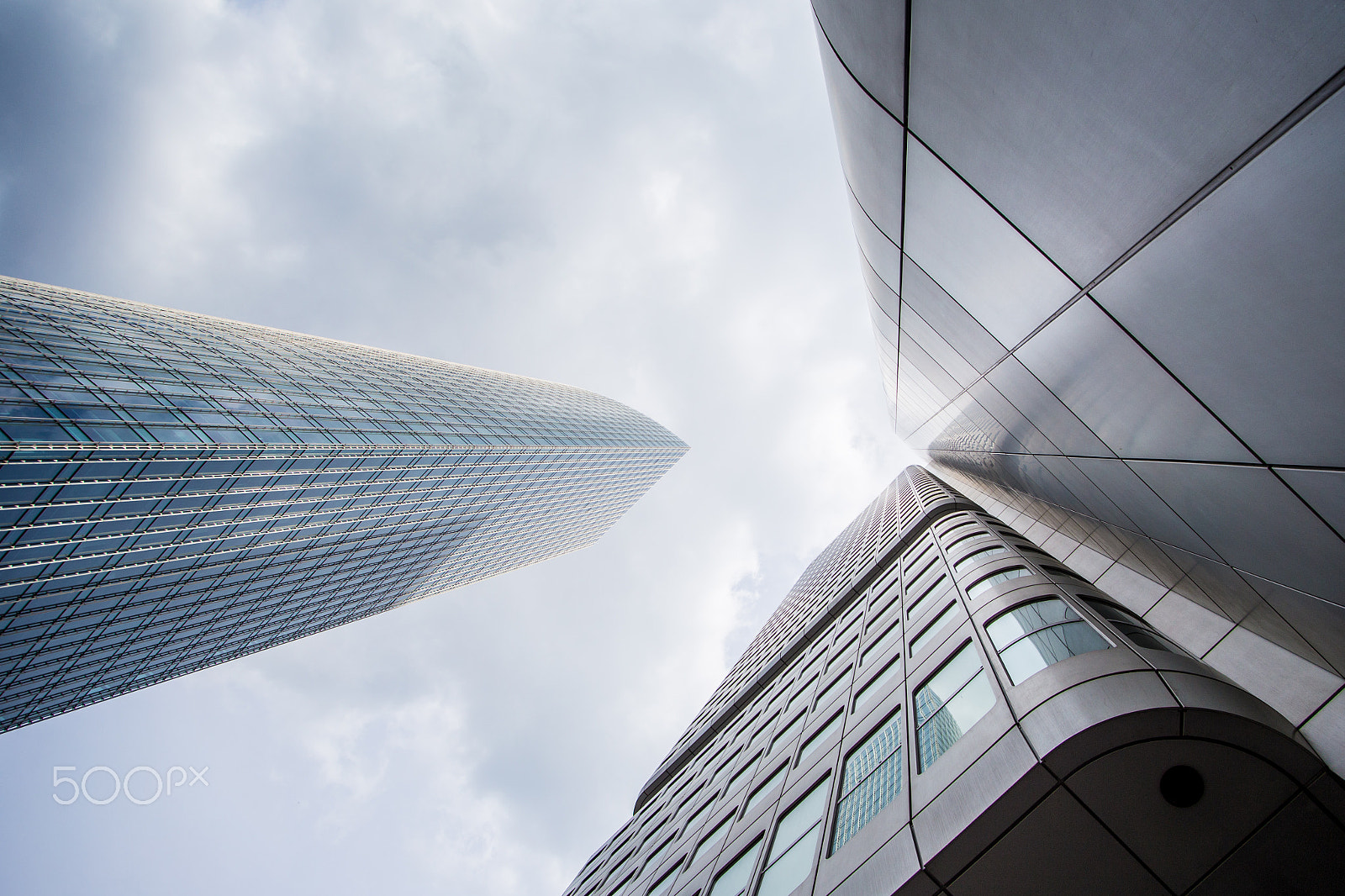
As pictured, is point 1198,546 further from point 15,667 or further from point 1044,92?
point 15,667

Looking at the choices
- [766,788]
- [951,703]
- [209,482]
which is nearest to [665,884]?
[766,788]

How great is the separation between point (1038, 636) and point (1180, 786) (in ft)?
10.8

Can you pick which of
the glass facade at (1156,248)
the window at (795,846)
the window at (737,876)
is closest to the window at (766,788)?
the window at (737,876)

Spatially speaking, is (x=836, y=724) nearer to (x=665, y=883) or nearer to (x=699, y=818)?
(x=665, y=883)

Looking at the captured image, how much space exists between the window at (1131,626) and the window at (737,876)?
277 inches

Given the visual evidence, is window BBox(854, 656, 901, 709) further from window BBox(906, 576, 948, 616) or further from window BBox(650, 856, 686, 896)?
window BBox(650, 856, 686, 896)

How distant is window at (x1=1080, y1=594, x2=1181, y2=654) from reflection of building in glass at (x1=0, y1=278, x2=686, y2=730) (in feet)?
133

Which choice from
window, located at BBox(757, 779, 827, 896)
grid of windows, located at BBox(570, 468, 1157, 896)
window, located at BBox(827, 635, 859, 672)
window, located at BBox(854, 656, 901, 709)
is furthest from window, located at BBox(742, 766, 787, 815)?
window, located at BBox(827, 635, 859, 672)

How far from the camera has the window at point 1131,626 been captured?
887 cm

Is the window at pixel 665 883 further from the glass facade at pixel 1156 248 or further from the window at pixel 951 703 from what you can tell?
the glass facade at pixel 1156 248

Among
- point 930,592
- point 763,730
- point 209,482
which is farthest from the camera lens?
point 209,482

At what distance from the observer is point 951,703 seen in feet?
30.9

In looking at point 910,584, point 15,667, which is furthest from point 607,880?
point 15,667

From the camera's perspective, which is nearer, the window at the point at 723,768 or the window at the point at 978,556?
the window at the point at 978,556
